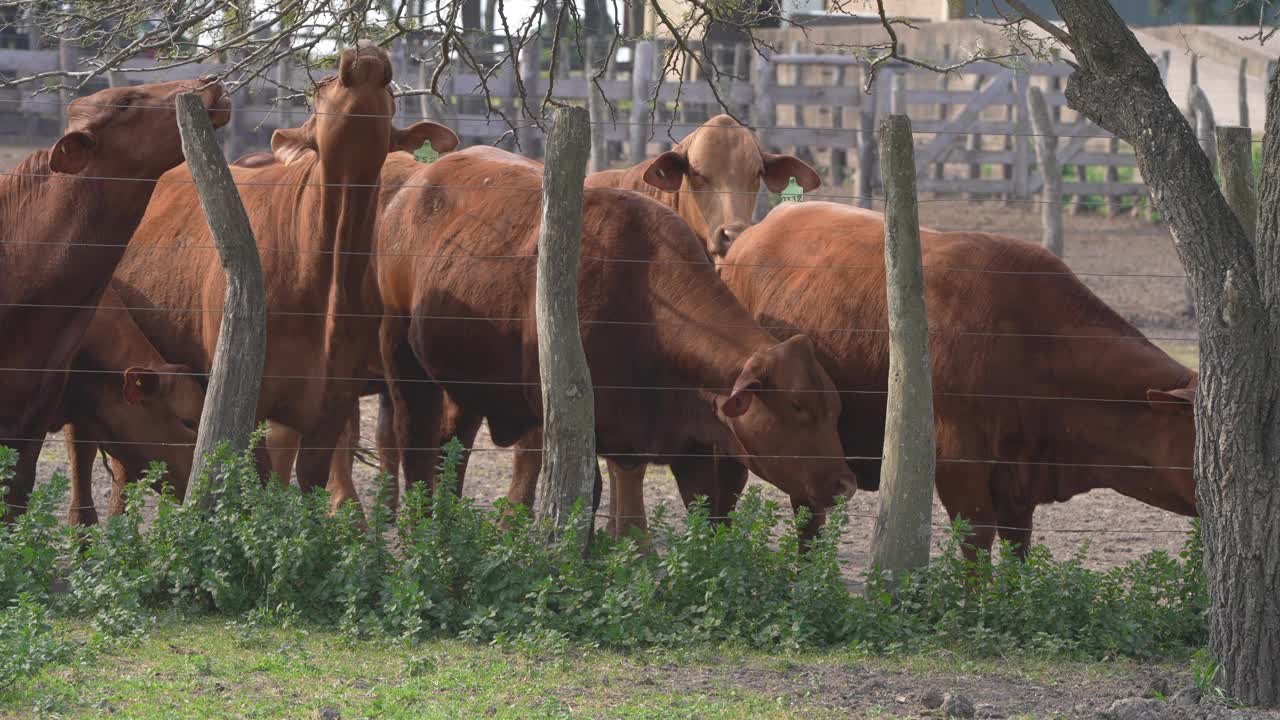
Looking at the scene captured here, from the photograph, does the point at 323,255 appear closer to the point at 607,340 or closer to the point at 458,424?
the point at 607,340

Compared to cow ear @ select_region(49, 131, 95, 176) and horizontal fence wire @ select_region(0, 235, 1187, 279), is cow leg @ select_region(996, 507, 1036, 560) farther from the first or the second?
cow ear @ select_region(49, 131, 95, 176)

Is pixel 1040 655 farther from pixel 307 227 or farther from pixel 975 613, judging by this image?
pixel 307 227

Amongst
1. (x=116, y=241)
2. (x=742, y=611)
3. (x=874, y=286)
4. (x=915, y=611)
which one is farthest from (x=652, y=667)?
(x=116, y=241)

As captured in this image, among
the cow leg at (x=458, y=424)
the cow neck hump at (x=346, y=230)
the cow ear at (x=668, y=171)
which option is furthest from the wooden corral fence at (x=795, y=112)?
the cow neck hump at (x=346, y=230)

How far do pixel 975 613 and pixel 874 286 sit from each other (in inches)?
76.5

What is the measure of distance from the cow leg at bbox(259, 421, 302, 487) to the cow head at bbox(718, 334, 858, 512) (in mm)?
2067

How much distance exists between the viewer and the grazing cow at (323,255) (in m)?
6.70

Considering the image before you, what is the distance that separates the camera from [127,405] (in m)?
7.30

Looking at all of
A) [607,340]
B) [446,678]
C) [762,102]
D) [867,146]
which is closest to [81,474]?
[607,340]

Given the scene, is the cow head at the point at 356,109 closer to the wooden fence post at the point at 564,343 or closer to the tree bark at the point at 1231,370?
the wooden fence post at the point at 564,343

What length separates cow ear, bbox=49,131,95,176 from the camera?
6426mm

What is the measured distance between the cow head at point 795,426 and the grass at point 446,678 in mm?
1100

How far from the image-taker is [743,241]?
8.34 m

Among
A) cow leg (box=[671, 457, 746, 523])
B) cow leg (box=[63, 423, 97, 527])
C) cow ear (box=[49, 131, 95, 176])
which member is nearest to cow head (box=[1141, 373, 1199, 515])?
cow leg (box=[671, 457, 746, 523])
